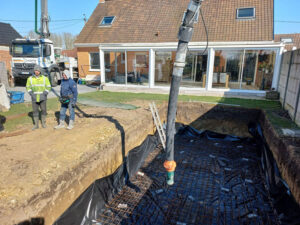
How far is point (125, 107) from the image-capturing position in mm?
8586

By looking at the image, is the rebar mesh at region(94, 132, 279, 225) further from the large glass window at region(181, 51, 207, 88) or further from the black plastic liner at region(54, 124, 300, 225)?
the large glass window at region(181, 51, 207, 88)

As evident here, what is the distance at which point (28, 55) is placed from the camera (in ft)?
42.6

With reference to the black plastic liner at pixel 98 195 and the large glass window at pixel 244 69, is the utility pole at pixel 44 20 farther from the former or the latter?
the black plastic liner at pixel 98 195

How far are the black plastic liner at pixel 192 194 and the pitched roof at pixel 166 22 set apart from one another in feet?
27.2

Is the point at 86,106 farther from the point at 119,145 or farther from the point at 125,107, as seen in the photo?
the point at 119,145

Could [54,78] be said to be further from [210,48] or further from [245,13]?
[245,13]

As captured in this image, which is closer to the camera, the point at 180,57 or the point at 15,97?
the point at 180,57

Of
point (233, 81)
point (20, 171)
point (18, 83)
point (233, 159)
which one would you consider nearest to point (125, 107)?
point (233, 159)

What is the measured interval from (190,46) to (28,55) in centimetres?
1022

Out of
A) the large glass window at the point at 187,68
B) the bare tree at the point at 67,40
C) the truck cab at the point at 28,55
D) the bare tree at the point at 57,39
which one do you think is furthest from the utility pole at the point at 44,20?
the bare tree at the point at 57,39

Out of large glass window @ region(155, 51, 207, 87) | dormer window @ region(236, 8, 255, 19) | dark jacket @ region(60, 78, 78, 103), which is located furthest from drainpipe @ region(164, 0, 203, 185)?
dormer window @ region(236, 8, 255, 19)

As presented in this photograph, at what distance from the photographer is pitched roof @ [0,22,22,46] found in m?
20.8

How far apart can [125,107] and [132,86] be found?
505 centimetres

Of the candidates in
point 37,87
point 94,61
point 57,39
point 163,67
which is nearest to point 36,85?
point 37,87
